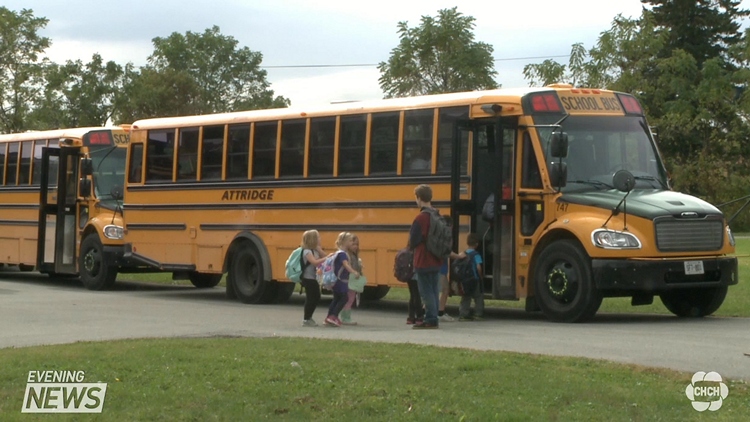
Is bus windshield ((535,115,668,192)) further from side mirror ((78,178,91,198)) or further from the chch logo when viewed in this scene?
side mirror ((78,178,91,198))

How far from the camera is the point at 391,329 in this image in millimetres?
14484

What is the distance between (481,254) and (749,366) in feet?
20.0

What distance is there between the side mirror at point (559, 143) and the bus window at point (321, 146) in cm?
414

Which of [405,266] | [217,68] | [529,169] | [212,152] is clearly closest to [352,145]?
[529,169]

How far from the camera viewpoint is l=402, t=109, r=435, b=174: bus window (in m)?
16.5

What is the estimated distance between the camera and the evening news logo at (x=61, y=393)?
866 centimetres

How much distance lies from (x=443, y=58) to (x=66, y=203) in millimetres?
40011

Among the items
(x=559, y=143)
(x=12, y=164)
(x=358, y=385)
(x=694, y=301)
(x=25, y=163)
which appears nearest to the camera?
(x=358, y=385)

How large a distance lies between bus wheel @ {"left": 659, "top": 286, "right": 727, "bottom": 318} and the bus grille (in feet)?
2.35

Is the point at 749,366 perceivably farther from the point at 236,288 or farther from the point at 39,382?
the point at 236,288

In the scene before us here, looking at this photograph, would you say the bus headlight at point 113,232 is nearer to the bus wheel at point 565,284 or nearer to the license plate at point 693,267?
the bus wheel at point 565,284

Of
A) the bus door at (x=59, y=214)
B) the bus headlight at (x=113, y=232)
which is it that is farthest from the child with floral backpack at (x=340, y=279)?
the bus door at (x=59, y=214)

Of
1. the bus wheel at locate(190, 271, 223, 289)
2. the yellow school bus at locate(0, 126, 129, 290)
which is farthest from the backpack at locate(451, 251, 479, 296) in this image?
the yellow school bus at locate(0, 126, 129, 290)

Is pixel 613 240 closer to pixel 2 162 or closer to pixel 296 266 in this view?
pixel 296 266
